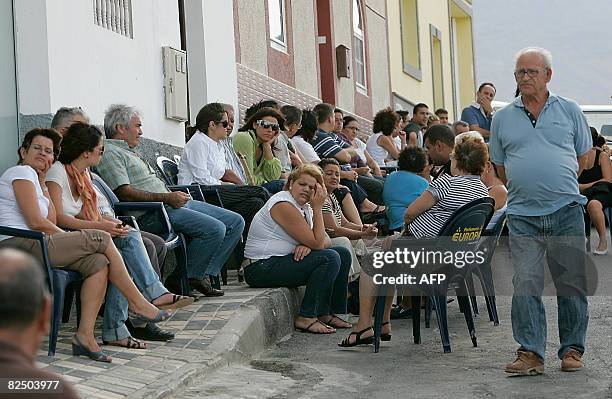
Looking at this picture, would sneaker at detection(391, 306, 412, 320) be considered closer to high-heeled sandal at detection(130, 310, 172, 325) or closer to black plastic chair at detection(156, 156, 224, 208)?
black plastic chair at detection(156, 156, 224, 208)

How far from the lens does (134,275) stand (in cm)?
820

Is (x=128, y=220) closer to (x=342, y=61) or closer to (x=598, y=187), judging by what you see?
(x=598, y=187)

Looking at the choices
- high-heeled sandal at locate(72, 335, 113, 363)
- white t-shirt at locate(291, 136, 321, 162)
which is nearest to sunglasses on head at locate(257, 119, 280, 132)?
white t-shirt at locate(291, 136, 321, 162)

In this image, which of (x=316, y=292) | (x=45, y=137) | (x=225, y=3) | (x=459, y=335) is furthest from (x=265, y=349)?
(x=225, y=3)

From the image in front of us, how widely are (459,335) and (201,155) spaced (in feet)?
9.60

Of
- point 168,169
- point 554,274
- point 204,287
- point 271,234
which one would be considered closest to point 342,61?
point 168,169

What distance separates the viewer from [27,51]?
9711mm

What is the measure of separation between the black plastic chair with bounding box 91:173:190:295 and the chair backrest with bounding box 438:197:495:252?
203 cm

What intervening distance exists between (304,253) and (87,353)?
2.76 m

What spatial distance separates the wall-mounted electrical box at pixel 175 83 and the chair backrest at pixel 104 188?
351 cm

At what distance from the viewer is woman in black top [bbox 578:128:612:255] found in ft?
49.7

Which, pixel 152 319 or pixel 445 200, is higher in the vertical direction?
pixel 445 200

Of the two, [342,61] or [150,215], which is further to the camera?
[342,61]

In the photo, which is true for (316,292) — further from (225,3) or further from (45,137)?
(225,3)
